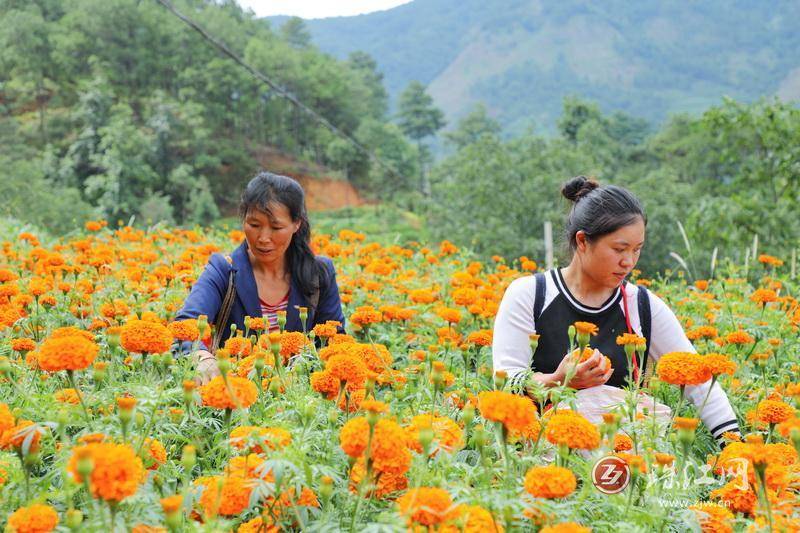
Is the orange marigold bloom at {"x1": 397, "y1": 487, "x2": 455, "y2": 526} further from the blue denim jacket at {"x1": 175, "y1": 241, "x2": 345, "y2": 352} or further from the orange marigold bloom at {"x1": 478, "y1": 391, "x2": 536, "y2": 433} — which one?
the blue denim jacket at {"x1": 175, "y1": 241, "x2": 345, "y2": 352}

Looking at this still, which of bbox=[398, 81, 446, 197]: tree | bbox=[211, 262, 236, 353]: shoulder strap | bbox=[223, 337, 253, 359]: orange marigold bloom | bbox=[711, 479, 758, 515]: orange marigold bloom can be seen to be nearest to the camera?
bbox=[711, 479, 758, 515]: orange marigold bloom

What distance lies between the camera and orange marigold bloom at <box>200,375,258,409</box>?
4.00ft

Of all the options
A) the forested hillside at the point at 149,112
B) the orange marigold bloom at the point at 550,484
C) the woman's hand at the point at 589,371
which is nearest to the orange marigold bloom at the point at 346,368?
Result: the orange marigold bloom at the point at 550,484

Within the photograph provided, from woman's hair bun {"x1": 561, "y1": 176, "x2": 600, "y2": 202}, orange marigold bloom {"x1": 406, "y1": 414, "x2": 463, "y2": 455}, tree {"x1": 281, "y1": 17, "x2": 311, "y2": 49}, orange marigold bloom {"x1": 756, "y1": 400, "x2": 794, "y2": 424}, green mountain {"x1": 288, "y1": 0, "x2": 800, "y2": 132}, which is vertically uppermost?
green mountain {"x1": 288, "y1": 0, "x2": 800, "y2": 132}

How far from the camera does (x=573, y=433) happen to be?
3.87ft

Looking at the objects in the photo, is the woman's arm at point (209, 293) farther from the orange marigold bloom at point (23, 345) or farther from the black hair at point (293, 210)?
the orange marigold bloom at point (23, 345)

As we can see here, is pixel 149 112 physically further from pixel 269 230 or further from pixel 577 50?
pixel 577 50

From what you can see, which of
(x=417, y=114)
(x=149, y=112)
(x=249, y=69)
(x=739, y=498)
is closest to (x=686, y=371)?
(x=739, y=498)

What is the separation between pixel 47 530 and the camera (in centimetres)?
95

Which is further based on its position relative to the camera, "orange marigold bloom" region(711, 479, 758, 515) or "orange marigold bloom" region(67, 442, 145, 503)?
"orange marigold bloom" region(711, 479, 758, 515)

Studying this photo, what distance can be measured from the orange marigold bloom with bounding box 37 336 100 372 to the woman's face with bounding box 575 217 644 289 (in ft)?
5.47

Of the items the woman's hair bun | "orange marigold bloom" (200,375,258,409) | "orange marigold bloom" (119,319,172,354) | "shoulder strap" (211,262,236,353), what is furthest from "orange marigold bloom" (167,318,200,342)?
the woman's hair bun

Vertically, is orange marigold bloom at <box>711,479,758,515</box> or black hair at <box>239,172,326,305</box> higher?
black hair at <box>239,172,326,305</box>

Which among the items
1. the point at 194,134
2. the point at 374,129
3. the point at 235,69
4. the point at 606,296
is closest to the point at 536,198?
the point at 606,296
